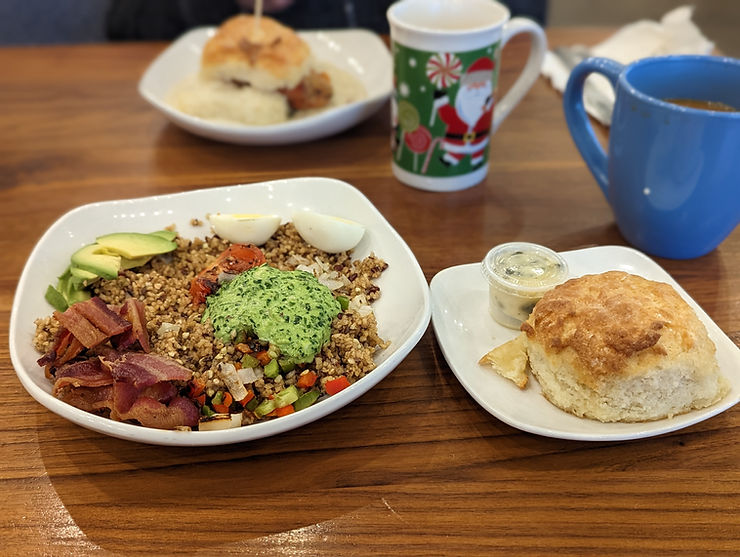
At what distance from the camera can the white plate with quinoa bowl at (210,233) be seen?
0.87 metres

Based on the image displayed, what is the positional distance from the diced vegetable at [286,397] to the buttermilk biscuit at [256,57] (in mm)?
1022

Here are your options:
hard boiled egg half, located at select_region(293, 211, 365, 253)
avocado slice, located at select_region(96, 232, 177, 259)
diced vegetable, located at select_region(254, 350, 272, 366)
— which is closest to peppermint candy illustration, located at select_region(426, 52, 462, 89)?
hard boiled egg half, located at select_region(293, 211, 365, 253)

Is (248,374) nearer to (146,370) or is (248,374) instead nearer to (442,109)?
(146,370)

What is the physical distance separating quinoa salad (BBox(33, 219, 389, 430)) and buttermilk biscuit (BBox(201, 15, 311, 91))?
0.69 metres

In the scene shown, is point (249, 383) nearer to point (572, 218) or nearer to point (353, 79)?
point (572, 218)

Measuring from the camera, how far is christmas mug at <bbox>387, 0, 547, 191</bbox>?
1.40m

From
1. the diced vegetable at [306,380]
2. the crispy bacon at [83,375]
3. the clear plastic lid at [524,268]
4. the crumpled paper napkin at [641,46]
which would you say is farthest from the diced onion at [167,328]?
the crumpled paper napkin at [641,46]

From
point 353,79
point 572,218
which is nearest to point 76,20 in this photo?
point 353,79

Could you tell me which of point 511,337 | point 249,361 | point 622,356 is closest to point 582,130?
point 511,337

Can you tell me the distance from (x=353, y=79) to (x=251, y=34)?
0.35 metres

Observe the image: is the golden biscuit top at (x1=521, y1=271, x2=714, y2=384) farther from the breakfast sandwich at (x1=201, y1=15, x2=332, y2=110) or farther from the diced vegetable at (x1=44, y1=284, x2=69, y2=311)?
the breakfast sandwich at (x1=201, y1=15, x2=332, y2=110)

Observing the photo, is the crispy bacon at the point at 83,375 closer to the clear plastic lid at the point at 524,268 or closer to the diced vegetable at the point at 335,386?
the diced vegetable at the point at 335,386

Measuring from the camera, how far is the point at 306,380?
3.16 feet

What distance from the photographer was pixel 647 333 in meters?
0.92
